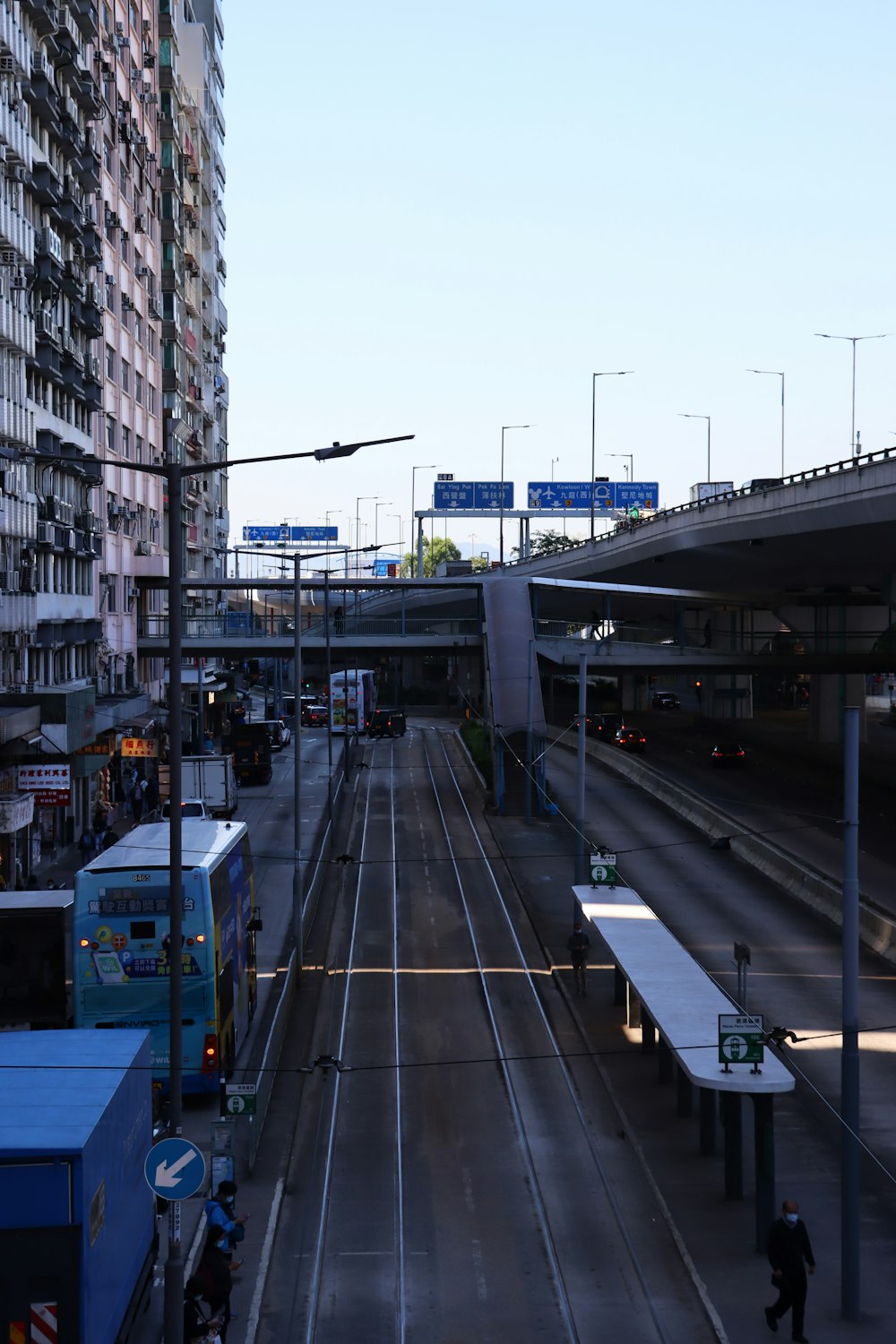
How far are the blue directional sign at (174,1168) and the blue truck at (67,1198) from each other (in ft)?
1.04

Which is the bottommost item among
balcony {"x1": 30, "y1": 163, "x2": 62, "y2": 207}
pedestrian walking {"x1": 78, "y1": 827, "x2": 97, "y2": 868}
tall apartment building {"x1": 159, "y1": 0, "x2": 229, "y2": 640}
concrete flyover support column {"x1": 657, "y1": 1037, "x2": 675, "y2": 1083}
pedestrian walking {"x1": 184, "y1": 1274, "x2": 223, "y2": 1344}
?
concrete flyover support column {"x1": 657, "y1": 1037, "x2": 675, "y2": 1083}

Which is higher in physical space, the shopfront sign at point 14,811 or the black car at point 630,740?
the shopfront sign at point 14,811

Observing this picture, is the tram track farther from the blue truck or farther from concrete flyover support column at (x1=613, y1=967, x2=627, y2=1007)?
the blue truck

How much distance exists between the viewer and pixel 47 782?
39.5 meters

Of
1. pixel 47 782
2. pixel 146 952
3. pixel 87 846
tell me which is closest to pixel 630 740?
pixel 87 846

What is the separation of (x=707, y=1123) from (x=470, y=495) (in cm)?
10072

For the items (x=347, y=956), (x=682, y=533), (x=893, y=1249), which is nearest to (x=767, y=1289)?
(x=893, y=1249)

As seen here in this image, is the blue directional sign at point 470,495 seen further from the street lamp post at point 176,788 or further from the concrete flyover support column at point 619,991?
the street lamp post at point 176,788

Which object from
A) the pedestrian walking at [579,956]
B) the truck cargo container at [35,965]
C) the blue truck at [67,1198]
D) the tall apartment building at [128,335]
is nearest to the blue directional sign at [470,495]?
the tall apartment building at [128,335]

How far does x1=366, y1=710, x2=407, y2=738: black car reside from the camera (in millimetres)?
99312

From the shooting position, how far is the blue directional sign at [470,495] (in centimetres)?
11938

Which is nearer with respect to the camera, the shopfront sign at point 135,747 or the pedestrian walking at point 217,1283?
the pedestrian walking at point 217,1283

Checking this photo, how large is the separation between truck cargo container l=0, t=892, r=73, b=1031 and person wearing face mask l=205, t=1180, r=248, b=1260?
22.2 feet

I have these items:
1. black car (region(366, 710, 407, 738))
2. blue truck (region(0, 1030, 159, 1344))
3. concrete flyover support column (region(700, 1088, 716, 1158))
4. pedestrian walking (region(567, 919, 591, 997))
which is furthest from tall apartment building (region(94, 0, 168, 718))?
blue truck (region(0, 1030, 159, 1344))
